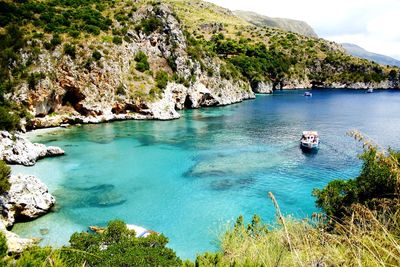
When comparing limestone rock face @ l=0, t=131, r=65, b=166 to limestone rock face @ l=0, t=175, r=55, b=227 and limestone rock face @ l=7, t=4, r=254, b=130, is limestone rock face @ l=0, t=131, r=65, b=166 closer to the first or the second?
limestone rock face @ l=0, t=175, r=55, b=227

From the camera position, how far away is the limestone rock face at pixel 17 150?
3084cm

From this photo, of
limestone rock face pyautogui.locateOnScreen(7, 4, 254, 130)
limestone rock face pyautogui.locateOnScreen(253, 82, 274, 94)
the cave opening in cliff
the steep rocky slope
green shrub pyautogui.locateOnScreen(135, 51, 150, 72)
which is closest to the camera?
the steep rocky slope

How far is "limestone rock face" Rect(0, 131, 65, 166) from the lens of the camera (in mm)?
30839

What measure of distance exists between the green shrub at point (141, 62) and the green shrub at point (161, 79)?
2564 millimetres

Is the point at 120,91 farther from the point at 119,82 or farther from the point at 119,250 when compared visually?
the point at 119,250

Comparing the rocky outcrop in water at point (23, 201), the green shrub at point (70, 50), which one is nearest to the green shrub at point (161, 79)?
the green shrub at point (70, 50)

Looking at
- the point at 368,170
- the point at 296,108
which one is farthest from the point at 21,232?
the point at 296,108

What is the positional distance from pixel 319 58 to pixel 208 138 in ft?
332

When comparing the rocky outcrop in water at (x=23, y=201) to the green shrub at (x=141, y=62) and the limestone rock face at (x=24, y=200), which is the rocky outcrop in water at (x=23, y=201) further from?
the green shrub at (x=141, y=62)

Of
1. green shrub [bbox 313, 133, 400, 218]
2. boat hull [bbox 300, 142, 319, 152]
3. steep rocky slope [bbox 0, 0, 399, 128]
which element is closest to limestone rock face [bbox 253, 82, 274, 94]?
steep rocky slope [bbox 0, 0, 399, 128]

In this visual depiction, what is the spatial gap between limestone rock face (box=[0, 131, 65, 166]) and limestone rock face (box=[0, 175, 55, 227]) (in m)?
9.49

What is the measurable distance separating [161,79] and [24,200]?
44669 mm

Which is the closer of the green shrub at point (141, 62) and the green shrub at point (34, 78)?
the green shrub at point (34, 78)

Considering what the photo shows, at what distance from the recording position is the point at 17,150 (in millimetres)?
31422
